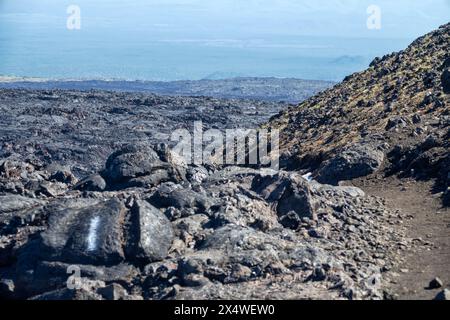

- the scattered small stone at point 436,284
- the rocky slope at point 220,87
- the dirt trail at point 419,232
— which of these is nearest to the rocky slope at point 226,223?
the dirt trail at point 419,232

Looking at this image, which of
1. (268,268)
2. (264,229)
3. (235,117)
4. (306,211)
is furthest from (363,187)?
(235,117)

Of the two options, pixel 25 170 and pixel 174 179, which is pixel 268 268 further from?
pixel 25 170

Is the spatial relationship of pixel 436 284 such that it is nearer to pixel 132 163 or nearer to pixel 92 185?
pixel 132 163

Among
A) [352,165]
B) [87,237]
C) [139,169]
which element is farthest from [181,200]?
[352,165]

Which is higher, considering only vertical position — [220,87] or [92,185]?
[92,185]

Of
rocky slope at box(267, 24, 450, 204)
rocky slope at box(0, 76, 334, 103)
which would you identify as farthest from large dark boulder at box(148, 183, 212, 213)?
rocky slope at box(0, 76, 334, 103)

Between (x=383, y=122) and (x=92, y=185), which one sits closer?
(x=92, y=185)
